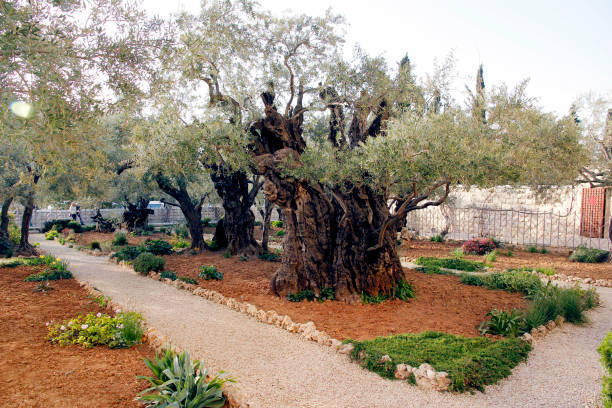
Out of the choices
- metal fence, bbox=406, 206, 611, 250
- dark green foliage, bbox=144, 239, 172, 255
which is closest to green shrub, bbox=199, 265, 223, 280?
dark green foliage, bbox=144, 239, 172, 255

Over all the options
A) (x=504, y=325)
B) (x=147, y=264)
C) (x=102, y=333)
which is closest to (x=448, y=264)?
(x=504, y=325)

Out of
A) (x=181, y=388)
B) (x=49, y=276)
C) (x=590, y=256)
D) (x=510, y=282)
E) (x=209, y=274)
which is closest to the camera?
(x=181, y=388)

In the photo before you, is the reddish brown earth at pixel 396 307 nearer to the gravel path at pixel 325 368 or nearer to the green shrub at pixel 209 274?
the green shrub at pixel 209 274

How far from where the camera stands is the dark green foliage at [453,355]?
4059 mm

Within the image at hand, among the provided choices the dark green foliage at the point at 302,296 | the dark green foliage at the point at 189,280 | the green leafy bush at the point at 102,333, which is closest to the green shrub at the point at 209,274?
the dark green foliage at the point at 189,280

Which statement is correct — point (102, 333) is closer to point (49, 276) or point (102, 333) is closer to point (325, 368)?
point (325, 368)

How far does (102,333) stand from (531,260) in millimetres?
11267

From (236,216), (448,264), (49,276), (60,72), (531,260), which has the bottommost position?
(49,276)

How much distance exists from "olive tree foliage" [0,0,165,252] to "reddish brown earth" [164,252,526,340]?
152 inches

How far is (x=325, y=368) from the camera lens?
14.2 ft

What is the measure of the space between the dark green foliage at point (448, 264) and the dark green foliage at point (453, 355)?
16.8 ft

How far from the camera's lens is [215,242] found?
13.4m

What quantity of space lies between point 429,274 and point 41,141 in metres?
8.58

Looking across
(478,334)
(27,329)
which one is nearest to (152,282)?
(27,329)
